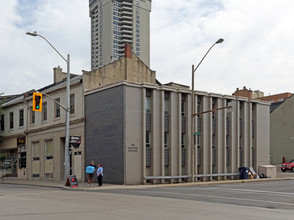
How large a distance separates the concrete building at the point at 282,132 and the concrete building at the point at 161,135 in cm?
1609

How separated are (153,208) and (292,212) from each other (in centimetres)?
457

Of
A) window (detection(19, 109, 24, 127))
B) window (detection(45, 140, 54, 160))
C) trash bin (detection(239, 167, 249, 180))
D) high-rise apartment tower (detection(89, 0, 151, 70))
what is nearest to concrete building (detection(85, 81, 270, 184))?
trash bin (detection(239, 167, 249, 180))

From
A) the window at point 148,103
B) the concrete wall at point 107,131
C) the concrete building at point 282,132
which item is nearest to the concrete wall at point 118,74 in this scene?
the concrete wall at point 107,131

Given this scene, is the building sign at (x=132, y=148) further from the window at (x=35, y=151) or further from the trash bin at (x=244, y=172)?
the window at (x=35, y=151)

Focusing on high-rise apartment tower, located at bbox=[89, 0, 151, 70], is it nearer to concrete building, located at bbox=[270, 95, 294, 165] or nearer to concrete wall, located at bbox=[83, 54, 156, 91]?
concrete building, located at bbox=[270, 95, 294, 165]

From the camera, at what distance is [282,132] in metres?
50.6

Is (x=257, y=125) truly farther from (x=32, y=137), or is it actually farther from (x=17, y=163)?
(x=17, y=163)

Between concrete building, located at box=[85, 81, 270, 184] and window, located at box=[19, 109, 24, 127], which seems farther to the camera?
window, located at box=[19, 109, 24, 127]

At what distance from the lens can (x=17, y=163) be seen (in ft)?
134

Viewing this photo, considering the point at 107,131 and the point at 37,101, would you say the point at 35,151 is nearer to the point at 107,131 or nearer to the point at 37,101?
the point at 107,131

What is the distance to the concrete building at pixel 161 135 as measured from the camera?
89.0 ft

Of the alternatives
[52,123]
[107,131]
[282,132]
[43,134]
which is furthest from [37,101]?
[282,132]

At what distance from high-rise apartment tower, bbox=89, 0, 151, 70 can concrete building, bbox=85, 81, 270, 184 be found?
5205 inches

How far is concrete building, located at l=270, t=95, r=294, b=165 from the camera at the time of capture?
49812 mm
